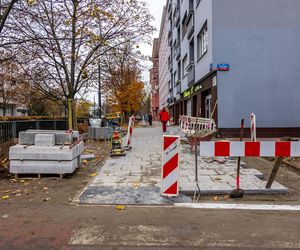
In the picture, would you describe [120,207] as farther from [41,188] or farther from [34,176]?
[34,176]

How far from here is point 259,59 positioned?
564 inches

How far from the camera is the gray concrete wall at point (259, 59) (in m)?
14.2

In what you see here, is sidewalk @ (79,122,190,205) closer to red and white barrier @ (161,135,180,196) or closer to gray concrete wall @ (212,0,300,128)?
red and white barrier @ (161,135,180,196)

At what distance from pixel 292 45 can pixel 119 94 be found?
2171cm

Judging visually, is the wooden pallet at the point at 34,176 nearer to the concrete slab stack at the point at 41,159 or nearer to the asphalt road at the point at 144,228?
the concrete slab stack at the point at 41,159

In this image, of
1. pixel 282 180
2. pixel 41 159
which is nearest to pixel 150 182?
pixel 41 159

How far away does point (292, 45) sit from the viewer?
1442 centimetres

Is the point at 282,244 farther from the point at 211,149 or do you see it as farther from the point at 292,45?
the point at 292,45

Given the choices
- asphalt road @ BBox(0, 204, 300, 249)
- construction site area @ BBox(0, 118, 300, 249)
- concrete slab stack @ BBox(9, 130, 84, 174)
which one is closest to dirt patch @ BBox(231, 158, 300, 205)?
construction site area @ BBox(0, 118, 300, 249)

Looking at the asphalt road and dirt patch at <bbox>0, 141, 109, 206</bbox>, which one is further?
dirt patch at <bbox>0, 141, 109, 206</bbox>

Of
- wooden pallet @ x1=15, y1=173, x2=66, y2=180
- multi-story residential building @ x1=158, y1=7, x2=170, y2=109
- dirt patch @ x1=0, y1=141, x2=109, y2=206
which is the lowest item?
dirt patch @ x1=0, y1=141, x2=109, y2=206

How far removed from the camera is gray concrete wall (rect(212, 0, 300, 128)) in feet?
46.7

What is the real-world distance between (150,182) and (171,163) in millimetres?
1307

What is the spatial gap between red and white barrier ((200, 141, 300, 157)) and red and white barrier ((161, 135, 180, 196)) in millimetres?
488
